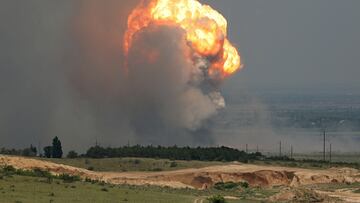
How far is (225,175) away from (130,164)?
40.9 ft

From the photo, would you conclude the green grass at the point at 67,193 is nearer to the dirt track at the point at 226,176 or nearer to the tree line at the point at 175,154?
the dirt track at the point at 226,176

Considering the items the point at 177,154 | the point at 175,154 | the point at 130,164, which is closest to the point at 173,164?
the point at 130,164

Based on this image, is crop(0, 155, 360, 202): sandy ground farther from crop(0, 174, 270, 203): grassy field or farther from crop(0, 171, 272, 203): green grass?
crop(0, 174, 270, 203): grassy field

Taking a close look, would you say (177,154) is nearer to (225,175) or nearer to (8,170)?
(225,175)

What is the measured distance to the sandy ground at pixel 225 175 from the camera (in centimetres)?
8419

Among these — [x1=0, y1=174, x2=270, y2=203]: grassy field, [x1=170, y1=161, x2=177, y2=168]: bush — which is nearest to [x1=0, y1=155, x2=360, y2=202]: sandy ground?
Answer: [x1=170, y1=161, x2=177, y2=168]: bush

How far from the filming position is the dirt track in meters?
84.5

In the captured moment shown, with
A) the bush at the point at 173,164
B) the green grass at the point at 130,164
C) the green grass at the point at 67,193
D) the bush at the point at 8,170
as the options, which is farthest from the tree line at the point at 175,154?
the green grass at the point at 67,193

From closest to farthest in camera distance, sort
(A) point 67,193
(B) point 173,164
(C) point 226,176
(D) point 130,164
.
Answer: (A) point 67,193, (C) point 226,176, (B) point 173,164, (D) point 130,164

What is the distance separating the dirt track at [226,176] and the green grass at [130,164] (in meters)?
3.13

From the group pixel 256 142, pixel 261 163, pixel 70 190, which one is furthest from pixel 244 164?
pixel 256 142

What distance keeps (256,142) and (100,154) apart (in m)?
66.6

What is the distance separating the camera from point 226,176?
92688mm

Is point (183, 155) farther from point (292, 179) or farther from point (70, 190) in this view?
point (70, 190)
